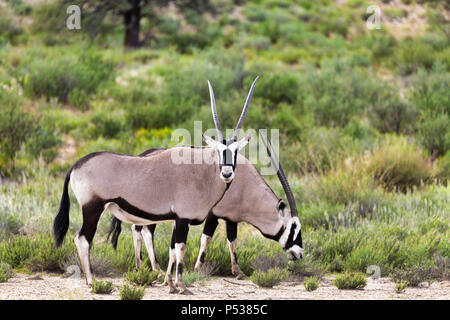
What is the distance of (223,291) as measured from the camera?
6.18 metres

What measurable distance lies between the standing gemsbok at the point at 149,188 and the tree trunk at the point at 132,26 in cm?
1940

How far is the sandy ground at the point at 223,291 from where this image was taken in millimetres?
5664

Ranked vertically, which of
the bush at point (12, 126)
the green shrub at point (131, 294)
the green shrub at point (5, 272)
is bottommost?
the bush at point (12, 126)

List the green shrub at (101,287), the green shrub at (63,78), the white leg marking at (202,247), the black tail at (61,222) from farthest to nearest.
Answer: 1. the green shrub at (63,78)
2. the white leg marking at (202,247)
3. the black tail at (61,222)
4. the green shrub at (101,287)

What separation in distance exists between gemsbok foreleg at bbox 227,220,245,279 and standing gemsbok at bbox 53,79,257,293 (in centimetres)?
105

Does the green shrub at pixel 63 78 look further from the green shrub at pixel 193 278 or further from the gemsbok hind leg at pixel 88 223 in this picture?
the gemsbok hind leg at pixel 88 223

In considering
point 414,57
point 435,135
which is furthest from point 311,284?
point 414,57

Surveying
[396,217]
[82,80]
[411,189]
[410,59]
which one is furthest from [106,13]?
[396,217]

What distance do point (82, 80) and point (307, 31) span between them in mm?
18727

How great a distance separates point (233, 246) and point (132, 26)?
19.1 m

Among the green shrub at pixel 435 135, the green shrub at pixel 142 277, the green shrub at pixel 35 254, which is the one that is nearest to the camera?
the green shrub at pixel 142 277

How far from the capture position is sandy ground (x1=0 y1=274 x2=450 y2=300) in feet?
18.6

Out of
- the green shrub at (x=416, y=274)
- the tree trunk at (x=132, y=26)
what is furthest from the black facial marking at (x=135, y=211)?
the tree trunk at (x=132, y=26)

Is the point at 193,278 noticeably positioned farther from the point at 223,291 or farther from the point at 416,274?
the point at 416,274
